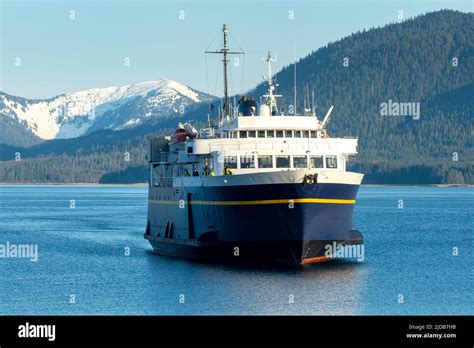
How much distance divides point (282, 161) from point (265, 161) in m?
0.91

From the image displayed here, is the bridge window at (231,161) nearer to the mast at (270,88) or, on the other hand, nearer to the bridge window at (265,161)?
the bridge window at (265,161)

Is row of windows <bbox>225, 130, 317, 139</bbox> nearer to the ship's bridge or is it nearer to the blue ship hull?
the ship's bridge

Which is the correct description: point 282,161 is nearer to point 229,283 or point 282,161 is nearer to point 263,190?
point 263,190

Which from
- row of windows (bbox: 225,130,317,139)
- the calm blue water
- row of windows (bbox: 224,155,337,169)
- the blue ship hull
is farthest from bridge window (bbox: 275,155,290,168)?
the calm blue water

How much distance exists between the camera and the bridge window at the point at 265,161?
186ft

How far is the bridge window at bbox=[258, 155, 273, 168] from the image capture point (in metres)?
56.7

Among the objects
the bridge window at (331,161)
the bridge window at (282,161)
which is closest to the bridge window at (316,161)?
the bridge window at (331,161)

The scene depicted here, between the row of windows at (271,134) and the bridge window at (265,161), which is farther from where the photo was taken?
the row of windows at (271,134)

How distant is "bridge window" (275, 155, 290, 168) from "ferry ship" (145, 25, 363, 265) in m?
0.05

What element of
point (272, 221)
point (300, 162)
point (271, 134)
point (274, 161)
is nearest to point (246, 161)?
point (274, 161)

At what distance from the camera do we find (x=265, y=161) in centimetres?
5681
